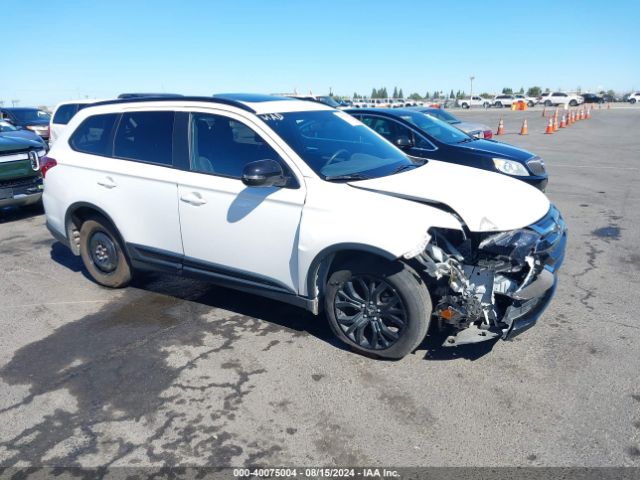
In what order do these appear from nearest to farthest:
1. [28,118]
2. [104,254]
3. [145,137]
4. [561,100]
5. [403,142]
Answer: [145,137] < [104,254] < [403,142] < [28,118] < [561,100]

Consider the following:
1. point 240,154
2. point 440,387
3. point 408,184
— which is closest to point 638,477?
point 440,387

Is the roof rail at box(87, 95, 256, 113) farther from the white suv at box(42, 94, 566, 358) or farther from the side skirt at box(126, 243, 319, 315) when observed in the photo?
the side skirt at box(126, 243, 319, 315)

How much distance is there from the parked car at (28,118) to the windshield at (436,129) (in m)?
13.7

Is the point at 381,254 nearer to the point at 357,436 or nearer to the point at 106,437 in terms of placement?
the point at 357,436

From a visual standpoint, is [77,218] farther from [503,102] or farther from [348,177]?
[503,102]

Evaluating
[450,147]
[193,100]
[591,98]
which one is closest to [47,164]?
[193,100]

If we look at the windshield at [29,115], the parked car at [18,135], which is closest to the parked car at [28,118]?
the windshield at [29,115]

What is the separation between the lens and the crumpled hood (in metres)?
3.48

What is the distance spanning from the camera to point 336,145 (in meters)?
4.27

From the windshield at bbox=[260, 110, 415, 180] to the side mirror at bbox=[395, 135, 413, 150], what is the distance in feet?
9.03

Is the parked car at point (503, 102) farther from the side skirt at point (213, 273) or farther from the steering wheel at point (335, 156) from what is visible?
the side skirt at point (213, 273)

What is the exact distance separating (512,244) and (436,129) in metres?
5.62

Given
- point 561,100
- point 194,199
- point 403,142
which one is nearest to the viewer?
point 194,199

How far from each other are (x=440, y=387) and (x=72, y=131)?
14.5ft
